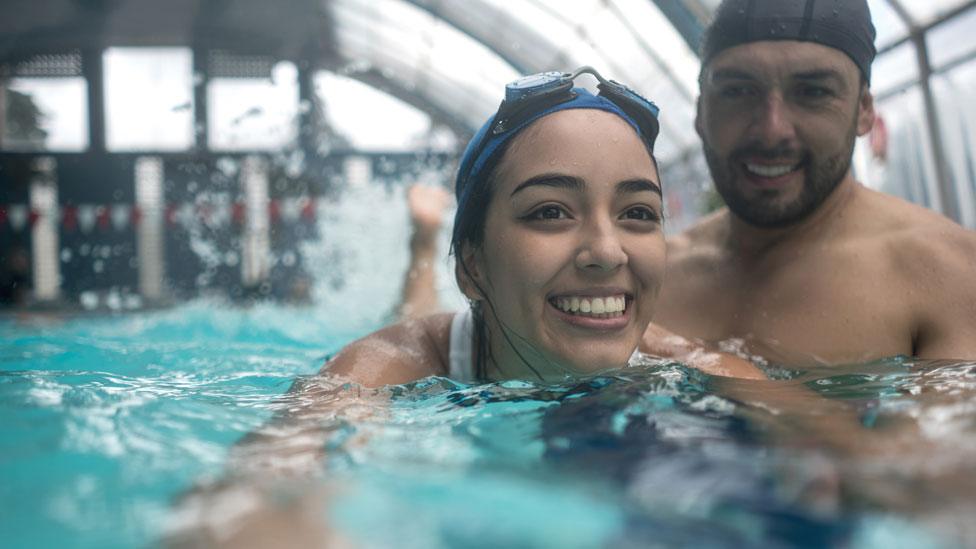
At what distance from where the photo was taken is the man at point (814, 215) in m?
2.91

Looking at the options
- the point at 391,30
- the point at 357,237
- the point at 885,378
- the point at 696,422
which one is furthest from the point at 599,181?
the point at 357,237

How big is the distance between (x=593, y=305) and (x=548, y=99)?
645 millimetres

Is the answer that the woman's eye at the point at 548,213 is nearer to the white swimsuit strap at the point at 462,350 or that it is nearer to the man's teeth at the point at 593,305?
the man's teeth at the point at 593,305

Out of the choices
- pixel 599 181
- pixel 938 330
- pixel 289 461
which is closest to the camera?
pixel 289 461

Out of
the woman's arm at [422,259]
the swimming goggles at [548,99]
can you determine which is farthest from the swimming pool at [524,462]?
the woman's arm at [422,259]

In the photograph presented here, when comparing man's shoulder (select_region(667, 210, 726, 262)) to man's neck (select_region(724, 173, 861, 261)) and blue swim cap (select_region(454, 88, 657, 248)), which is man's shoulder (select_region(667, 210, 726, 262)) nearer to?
man's neck (select_region(724, 173, 861, 261))

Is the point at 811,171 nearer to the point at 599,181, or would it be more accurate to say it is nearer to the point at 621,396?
the point at 599,181

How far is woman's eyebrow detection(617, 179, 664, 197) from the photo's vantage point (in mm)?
2172

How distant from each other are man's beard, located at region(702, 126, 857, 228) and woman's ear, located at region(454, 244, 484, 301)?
1344mm

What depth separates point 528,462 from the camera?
1528 millimetres

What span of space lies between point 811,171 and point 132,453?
259cm

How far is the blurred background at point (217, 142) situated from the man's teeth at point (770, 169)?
4.75 meters

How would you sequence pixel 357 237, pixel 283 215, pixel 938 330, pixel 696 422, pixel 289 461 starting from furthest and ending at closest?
pixel 283 215
pixel 357 237
pixel 938 330
pixel 696 422
pixel 289 461

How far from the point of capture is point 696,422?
1.75 m
